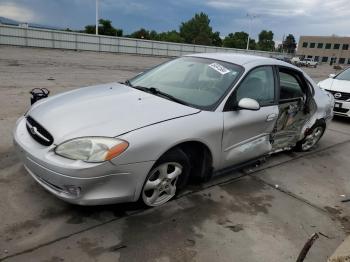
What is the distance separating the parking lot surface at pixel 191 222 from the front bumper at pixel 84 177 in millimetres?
311

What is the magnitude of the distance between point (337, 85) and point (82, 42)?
2737cm

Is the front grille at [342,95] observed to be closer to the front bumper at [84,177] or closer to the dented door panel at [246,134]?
the dented door panel at [246,134]

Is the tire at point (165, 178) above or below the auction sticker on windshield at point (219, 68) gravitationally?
below

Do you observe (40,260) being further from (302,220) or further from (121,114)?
(302,220)

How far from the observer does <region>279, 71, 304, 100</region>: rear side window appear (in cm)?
478

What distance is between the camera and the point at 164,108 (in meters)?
3.52

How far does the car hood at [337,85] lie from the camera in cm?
859

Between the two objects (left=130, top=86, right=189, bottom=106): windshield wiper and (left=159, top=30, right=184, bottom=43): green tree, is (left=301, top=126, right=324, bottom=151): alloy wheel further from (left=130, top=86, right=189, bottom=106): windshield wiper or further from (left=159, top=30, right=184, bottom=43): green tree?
(left=159, top=30, right=184, bottom=43): green tree

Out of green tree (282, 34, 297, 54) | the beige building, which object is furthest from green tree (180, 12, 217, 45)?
the beige building

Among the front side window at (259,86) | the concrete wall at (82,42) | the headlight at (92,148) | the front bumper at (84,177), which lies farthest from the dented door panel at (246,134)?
the concrete wall at (82,42)

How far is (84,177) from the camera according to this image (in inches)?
113

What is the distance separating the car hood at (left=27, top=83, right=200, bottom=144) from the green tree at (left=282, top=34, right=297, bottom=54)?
392 ft

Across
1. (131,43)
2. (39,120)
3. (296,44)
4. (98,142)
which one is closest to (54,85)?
(39,120)

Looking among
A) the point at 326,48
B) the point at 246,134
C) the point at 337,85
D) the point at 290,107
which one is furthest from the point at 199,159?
the point at 326,48
